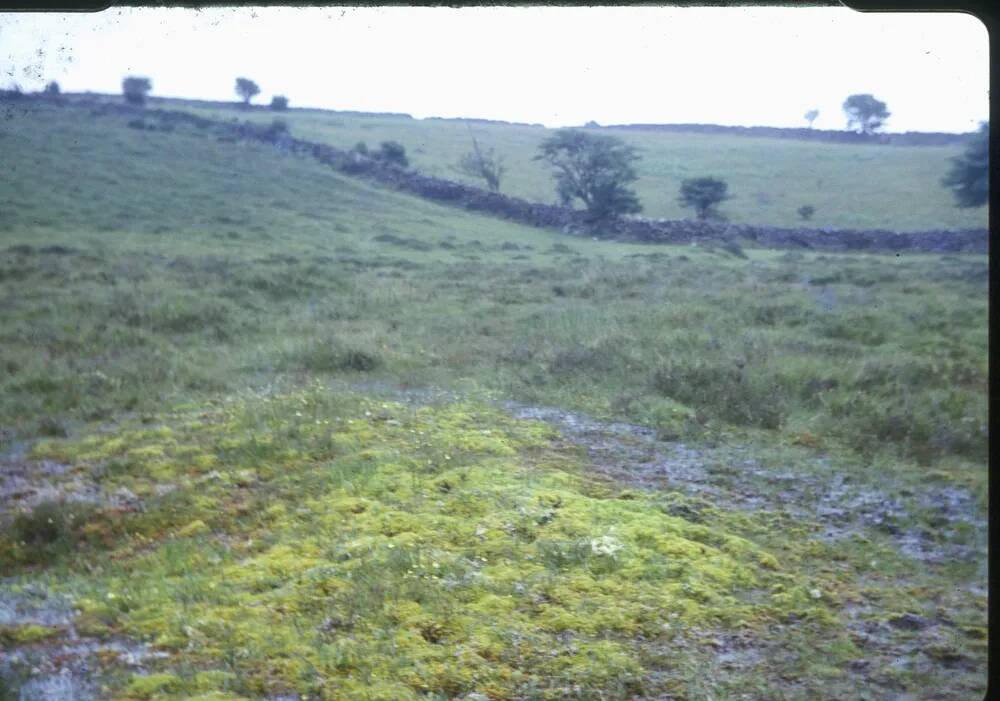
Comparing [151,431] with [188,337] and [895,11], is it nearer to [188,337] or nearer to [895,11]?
[188,337]

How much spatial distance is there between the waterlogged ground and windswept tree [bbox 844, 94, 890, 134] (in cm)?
178

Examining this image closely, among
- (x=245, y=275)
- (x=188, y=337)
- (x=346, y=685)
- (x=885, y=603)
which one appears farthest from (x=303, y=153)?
(x=885, y=603)

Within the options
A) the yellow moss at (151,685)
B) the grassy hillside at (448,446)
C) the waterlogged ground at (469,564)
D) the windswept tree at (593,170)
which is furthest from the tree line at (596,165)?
the yellow moss at (151,685)

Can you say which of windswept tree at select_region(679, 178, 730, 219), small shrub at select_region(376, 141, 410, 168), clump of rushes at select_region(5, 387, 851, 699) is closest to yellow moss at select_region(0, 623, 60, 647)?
clump of rushes at select_region(5, 387, 851, 699)

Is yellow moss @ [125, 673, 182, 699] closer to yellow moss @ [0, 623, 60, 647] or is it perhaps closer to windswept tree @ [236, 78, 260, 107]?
yellow moss @ [0, 623, 60, 647]

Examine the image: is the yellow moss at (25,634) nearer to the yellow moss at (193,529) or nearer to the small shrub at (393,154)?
the yellow moss at (193,529)

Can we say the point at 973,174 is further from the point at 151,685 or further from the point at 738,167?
the point at 151,685

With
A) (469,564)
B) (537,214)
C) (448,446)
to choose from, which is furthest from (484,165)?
(469,564)

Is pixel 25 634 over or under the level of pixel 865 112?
under

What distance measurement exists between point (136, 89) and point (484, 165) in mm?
1996

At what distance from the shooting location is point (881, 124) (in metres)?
4.21

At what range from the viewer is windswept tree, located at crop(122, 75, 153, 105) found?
430 centimetres

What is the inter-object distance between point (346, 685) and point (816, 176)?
3.74m

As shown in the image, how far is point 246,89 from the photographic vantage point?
442 centimetres
